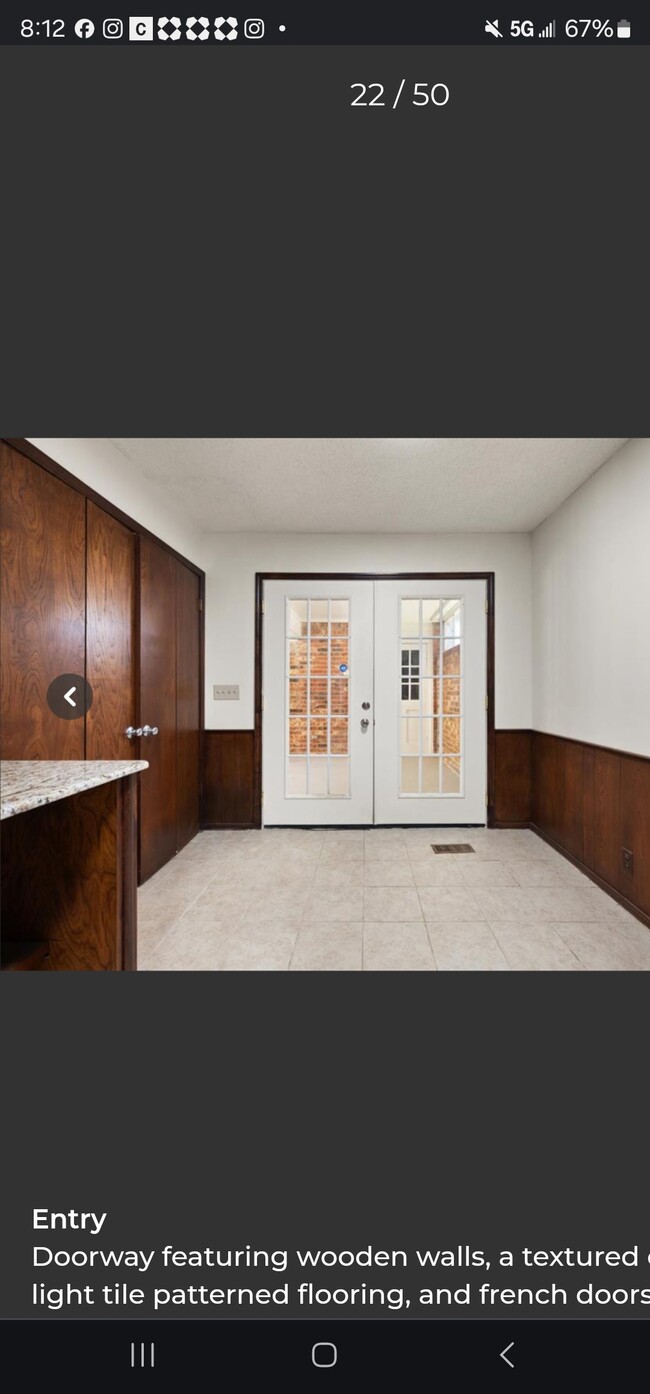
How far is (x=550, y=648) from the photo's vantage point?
404 cm

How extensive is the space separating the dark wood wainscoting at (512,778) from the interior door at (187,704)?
2327 mm

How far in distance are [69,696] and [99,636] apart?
1.26 ft

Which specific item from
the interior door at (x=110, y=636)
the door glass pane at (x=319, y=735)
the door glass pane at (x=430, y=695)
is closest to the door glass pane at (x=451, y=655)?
the door glass pane at (x=430, y=695)

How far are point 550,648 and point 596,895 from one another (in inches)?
66.9

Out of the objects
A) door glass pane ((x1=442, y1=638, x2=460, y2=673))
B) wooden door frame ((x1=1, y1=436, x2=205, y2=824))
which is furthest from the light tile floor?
door glass pane ((x1=442, y1=638, x2=460, y2=673))

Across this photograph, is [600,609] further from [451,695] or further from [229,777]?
[229,777]

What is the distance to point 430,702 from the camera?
459cm

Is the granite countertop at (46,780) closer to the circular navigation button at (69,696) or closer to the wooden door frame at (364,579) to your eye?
the circular navigation button at (69,696)

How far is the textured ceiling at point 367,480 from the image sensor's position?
9.64ft

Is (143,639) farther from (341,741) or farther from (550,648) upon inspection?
(550,648)

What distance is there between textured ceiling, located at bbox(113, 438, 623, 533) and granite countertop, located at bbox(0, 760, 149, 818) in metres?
2.02

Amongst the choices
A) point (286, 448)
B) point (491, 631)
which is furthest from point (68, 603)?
point (491, 631)

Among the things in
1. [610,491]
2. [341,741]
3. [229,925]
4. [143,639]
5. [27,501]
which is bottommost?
[229,925]
